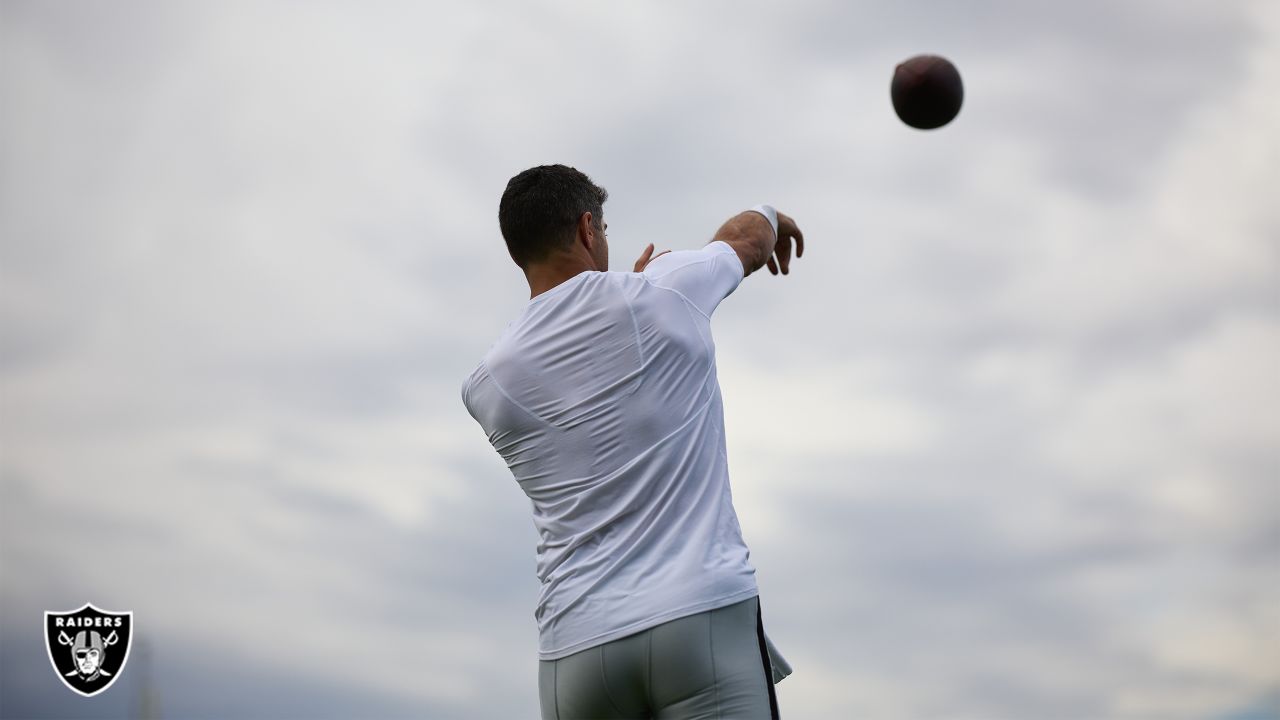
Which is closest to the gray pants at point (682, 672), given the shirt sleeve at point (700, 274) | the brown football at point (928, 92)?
the shirt sleeve at point (700, 274)

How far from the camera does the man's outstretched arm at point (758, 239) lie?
479cm

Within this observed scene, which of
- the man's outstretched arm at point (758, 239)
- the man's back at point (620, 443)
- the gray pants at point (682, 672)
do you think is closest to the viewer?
the gray pants at point (682, 672)

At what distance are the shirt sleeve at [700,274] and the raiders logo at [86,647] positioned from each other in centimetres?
1177

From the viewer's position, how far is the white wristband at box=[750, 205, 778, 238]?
496cm

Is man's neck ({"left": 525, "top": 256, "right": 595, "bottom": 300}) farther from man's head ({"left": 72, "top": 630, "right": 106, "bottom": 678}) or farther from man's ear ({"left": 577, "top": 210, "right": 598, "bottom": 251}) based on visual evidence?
man's head ({"left": 72, "top": 630, "right": 106, "bottom": 678})

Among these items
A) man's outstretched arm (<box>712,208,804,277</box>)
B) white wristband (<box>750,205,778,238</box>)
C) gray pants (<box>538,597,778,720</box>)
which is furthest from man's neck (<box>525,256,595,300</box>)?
gray pants (<box>538,597,778,720</box>)

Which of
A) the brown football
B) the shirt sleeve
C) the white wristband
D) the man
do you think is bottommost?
the man

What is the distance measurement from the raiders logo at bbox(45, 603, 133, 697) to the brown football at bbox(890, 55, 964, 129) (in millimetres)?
11895

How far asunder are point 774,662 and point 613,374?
1.11m

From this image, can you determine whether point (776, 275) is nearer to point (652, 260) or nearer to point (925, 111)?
point (652, 260)

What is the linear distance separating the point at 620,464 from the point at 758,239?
1321mm

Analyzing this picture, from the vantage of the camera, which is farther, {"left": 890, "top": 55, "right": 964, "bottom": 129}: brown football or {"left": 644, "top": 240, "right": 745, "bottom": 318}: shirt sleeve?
{"left": 890, "top": 55, "right": 964, "bottom": 129}: brown football

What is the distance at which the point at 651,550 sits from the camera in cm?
384

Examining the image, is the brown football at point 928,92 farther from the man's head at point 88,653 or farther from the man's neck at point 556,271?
the man's head at point 88,653
